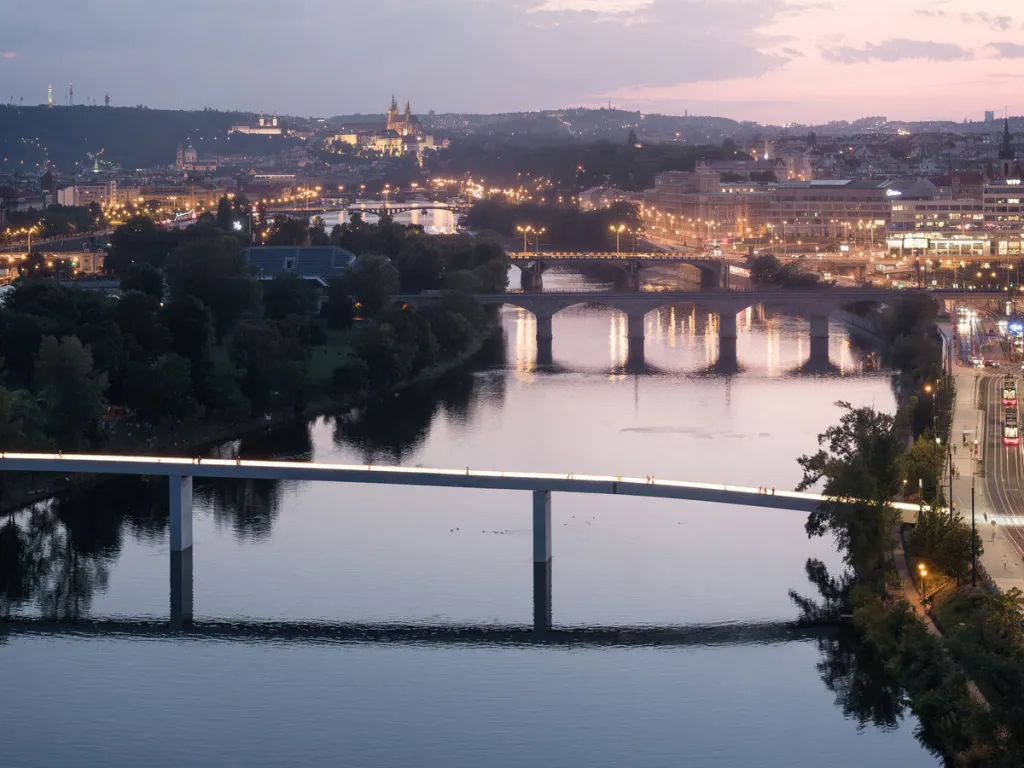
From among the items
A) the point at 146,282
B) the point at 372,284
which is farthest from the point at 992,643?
the point at 146,282

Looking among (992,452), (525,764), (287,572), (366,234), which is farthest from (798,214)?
(525,764)

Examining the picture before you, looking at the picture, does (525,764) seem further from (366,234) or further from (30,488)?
(366,234)

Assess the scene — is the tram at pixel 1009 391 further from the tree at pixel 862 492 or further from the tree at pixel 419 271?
the tree at pixel 419 271

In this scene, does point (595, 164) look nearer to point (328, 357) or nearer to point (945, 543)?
point (328, 357)

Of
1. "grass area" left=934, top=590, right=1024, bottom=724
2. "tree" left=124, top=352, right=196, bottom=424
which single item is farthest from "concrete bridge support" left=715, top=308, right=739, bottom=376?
"grass area" left=934, top=590, right=1024, bottom=724

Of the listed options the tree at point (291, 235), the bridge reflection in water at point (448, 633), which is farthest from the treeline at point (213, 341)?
the tree at point (291, 235)

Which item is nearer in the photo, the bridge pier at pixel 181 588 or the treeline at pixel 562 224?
the bridge pier at pixel 181 588

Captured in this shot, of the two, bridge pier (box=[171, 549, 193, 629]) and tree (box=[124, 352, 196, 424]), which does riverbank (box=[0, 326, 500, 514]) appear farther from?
bridge pier (box=[171, 549, 193, 629])
